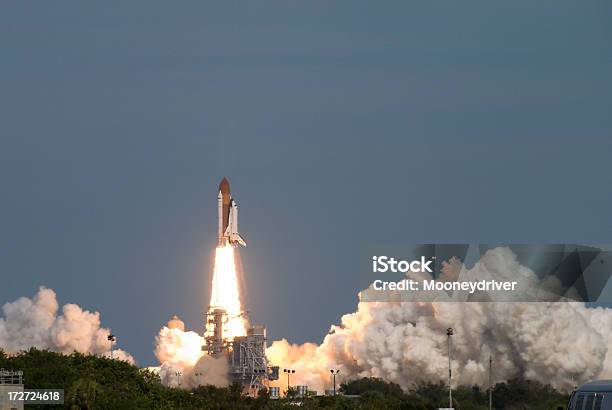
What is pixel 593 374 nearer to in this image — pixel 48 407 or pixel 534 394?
pixel 534 394

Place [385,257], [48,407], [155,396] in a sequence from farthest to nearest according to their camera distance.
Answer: [385,257]
[155,396]
[48,407]

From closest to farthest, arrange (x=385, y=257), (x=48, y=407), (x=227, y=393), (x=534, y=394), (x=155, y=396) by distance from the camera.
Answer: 1. (x=48, y=407)
2. (x=155, y=396)
3. (x=227, y=393)
4. (x=385, y=257)
5. (x=534, y=394)

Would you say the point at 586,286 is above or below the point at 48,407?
above

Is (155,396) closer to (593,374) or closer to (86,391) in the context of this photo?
(86,391)

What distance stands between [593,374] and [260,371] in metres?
36.3

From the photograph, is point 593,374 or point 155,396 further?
point 593,374

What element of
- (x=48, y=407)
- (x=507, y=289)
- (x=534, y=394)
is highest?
(x=507, y=289)

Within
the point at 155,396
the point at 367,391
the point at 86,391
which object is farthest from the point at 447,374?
the point at 86,391

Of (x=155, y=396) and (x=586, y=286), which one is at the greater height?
(x=586, y=286)

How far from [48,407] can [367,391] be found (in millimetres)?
83969

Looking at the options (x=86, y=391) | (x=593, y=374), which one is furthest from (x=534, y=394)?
(x=86, y=391)

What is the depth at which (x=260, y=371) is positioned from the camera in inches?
7835

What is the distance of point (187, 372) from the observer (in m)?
198

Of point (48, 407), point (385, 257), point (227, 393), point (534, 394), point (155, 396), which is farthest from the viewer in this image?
point (534, 394)
